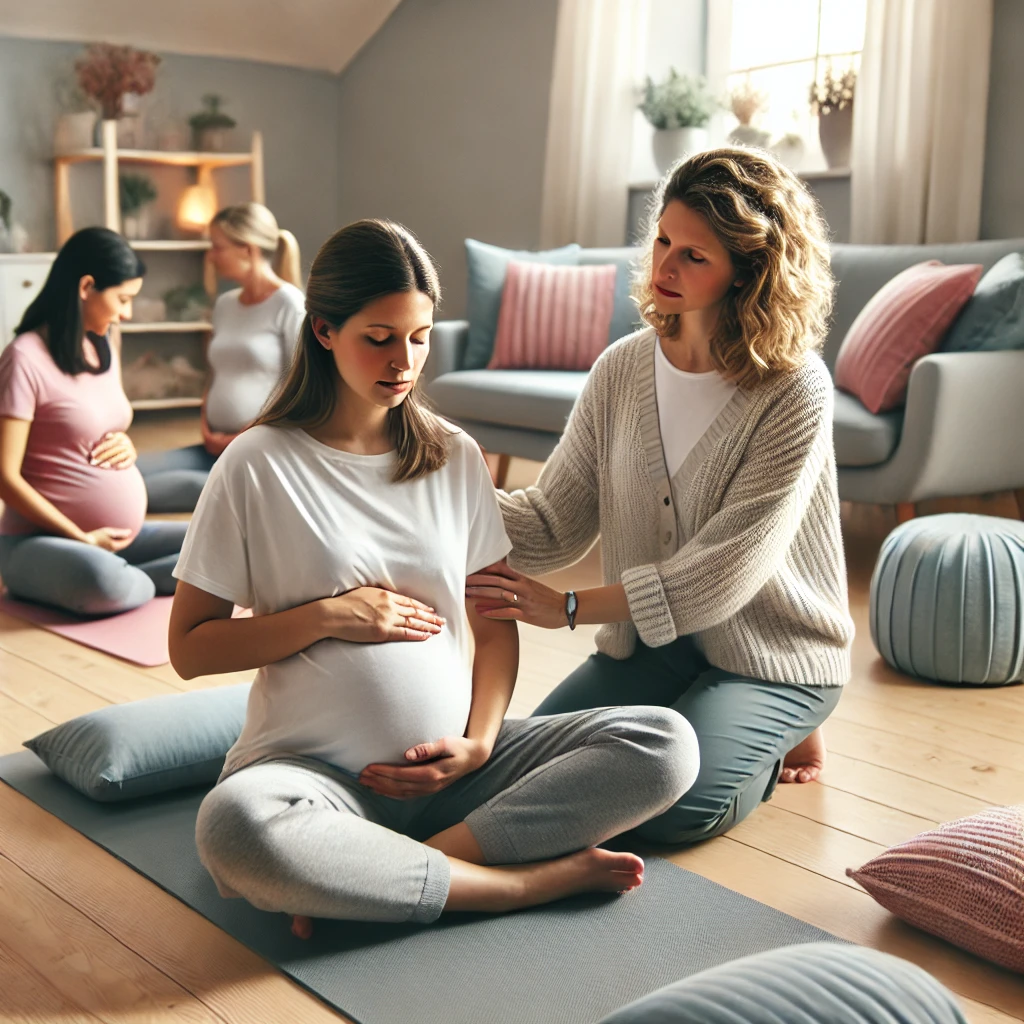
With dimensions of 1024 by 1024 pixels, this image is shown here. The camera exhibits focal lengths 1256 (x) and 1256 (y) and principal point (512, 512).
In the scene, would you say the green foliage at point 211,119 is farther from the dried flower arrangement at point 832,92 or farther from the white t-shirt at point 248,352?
the dried flower arrangement at point 832,92

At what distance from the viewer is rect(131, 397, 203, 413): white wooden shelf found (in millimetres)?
5629

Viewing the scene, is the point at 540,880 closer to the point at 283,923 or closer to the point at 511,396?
the point at 283,923

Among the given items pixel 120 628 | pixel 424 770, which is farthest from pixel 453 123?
pixel 424 770

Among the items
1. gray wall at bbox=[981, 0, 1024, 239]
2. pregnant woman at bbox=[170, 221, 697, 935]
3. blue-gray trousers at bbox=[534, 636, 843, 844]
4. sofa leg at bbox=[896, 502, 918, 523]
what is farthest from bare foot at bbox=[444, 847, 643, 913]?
gray wall at bbox=[981, 0, 1024, 239]

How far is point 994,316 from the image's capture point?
125 inches

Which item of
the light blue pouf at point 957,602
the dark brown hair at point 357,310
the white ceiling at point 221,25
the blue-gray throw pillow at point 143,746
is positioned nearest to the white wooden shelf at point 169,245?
the white ceiling at point 221,25

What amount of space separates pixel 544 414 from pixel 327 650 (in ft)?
7.74

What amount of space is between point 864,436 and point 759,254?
5.00ft

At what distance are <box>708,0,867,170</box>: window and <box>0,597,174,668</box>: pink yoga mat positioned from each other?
2.88 metres

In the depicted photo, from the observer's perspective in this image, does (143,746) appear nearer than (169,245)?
Yes

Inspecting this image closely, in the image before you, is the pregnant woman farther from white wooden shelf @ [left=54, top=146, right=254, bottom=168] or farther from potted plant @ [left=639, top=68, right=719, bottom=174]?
white wooden shelf @ [left=54, top=146, right=254, bottom=168]

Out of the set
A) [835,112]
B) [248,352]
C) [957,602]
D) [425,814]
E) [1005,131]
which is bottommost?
[425,814]

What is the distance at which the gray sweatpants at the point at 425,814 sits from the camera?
1.37 m

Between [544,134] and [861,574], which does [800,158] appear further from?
[861,574]
